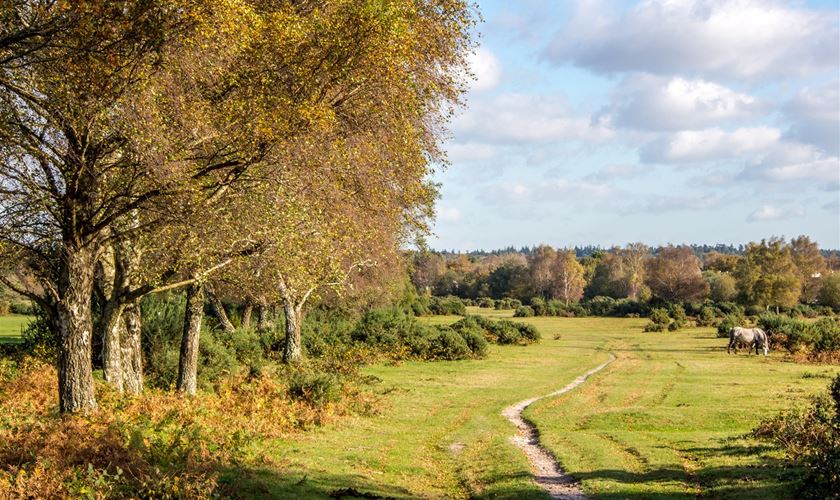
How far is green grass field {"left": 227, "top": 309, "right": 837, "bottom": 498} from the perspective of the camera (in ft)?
47.8

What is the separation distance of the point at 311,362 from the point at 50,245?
66.0 feet

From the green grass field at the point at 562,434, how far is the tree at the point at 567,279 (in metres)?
98.9

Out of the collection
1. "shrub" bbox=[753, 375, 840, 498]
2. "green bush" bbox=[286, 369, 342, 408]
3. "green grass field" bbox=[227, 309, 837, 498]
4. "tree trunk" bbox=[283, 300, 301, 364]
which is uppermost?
"tree trunk" bbox=[283, 300, 301, 364]

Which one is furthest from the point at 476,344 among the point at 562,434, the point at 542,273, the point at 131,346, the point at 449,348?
the point at 542,273

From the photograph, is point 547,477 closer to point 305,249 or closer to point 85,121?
point 305,249

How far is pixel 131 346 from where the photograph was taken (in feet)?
72.0

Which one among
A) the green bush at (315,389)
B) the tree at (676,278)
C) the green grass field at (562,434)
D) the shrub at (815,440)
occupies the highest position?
the tree at (676,278)

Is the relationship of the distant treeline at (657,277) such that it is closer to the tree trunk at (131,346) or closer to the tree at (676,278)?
the tree at (676,278)

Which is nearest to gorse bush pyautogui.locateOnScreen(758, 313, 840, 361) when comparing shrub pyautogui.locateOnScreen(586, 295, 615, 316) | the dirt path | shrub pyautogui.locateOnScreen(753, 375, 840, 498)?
the dirt path

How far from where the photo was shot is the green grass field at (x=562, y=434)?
14578 mm

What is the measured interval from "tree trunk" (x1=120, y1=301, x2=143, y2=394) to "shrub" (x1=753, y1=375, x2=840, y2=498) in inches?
712

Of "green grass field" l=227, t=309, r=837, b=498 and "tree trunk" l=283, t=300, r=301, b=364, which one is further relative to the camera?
"tree trunk" l=283, t=300, r=301, b=364

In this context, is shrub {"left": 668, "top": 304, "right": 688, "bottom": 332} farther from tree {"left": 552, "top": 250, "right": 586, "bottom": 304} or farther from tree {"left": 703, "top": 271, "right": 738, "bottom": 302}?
tree {"left": 552, "top": 250, "right": 586, "bottom": 304}

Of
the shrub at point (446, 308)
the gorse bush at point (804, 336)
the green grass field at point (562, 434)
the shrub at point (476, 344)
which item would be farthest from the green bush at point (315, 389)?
the shrub at point (446, 308)
